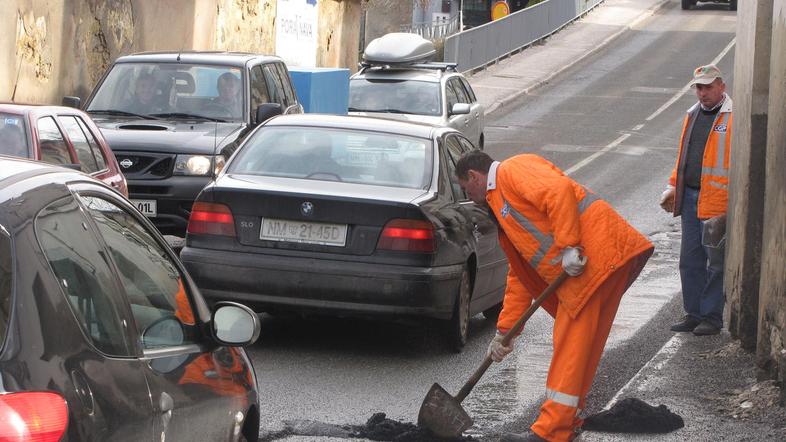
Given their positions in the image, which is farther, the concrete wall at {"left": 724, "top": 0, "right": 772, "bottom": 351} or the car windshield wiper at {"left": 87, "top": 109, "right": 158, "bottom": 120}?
the car windshield wiper at {"left": 87, "top": 109, "right": 158, "bottom": 120}

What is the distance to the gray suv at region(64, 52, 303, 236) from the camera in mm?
12102

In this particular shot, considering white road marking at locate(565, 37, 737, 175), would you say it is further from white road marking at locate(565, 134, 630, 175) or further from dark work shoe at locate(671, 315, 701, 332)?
dark work shoe at locate(671, 315, 701, 332)

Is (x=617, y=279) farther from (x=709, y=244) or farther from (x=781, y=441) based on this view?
(x=709, y=244)

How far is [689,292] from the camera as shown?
32.1 feet

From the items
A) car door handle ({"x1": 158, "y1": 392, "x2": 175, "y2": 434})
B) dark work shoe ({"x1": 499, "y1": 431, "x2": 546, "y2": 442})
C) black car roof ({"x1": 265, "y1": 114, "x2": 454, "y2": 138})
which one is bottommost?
dark work shoe ({"x1": 499, "y1": 431, "x2": 546, "y2": 442})

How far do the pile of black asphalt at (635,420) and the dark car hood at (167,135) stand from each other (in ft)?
20.4

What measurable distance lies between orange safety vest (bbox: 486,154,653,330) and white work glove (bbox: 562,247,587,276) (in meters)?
0.03

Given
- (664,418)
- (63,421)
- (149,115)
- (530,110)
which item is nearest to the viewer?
(63,421)

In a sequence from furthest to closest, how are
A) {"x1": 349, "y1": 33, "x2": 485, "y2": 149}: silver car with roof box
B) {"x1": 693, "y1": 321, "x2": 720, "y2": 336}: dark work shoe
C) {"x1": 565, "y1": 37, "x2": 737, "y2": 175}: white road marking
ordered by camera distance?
1. {"x1": 565, "y1": 37, "x2": 737, "y2": 175}: white road marking
2. {"x1": 349, "y1": 33, "x2": 485, "y2": 149}: silver car with roof box
3. {"x1": 693, "y1": 321, "x2": 720, "y2": 336}: dark work shoe

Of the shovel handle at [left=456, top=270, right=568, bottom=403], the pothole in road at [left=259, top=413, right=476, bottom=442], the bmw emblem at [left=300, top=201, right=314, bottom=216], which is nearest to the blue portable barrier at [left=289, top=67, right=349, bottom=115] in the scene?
the bmw emblem at [left=300, top=201, right=314, bottom=216]

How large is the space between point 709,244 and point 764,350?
6.93 feet

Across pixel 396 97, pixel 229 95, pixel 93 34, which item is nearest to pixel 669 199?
pixel 229 95

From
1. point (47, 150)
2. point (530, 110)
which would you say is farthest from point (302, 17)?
point (47, 150)

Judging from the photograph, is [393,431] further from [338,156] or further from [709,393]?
[338,156]
